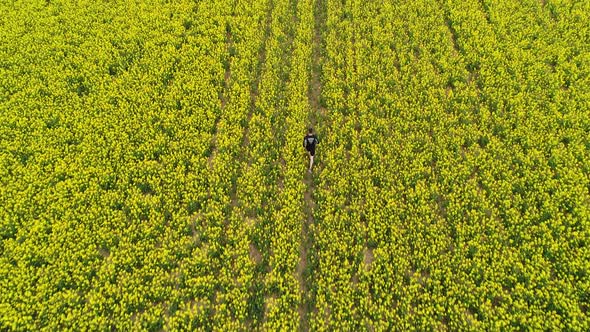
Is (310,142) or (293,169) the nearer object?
(310,142)

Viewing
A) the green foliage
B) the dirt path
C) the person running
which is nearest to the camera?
the green foliage

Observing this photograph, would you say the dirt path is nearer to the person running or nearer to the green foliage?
the green foliage

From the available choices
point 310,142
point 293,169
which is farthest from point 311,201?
point 310,142

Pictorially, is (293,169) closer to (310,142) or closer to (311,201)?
(310,142)

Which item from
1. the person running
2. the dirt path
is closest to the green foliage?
the dirt path

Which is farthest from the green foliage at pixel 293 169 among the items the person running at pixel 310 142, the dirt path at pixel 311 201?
the person running at pixel 310 142

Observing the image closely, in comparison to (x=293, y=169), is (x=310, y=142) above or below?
above

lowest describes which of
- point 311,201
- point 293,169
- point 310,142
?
point 311,201

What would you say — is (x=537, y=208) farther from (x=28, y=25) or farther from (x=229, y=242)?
(x=28, y=25)
